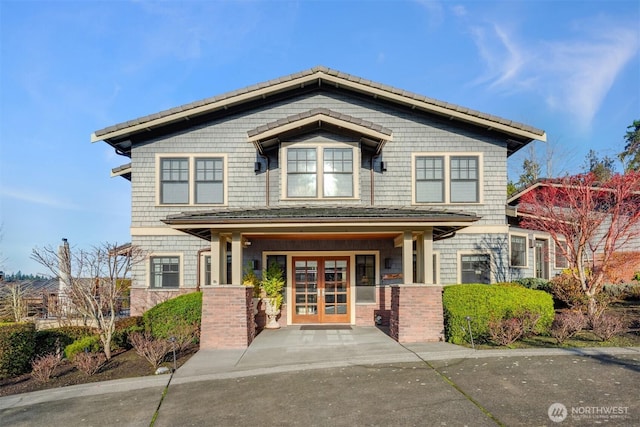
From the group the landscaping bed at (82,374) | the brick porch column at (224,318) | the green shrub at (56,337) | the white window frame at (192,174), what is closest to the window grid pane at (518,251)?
the brick porch column at (224,318)

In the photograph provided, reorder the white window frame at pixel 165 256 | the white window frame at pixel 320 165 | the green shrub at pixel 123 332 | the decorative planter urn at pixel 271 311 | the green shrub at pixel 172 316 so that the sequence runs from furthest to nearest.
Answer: the white window frame at pixel 165 256 → the white window frame at pixel 320 165 → the decorative planter urn at pixel 271 311 → the green shrub at pixel 172 316 → the green shrub at pixel 123 332

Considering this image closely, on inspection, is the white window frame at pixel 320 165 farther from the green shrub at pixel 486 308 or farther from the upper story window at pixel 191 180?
the green shrub at pixel 486 308

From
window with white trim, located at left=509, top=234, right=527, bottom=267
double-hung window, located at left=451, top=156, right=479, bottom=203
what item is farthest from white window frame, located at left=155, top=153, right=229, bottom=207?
window with white trim, located at left=509, top=234, right=527, bottom=267

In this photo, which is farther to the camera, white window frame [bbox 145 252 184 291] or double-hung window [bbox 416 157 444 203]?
double-hung window [bbox 416 157 444 203]

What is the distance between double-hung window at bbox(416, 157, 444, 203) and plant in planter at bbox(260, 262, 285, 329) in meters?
5.04

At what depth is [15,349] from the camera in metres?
8.72

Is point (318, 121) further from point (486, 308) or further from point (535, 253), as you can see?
point (535, 253)

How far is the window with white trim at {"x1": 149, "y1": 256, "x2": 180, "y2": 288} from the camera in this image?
13.8m

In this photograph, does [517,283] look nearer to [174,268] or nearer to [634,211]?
[634,211]

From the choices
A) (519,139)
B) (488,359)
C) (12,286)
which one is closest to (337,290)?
(488,359)

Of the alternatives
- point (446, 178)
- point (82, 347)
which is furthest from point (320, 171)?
point (82, 347)

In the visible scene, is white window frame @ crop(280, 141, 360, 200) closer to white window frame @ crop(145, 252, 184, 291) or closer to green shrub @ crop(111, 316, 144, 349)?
white window frame @ crop(145, 252, 184, 291)

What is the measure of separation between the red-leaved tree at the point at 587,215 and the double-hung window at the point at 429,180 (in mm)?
2798

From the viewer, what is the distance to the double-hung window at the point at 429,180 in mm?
13930
